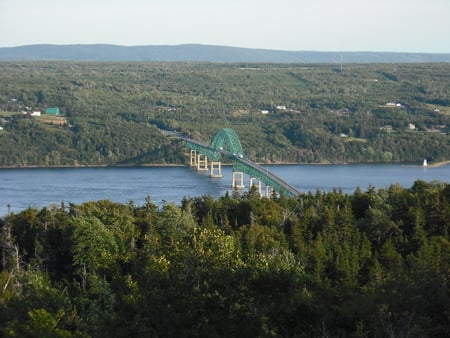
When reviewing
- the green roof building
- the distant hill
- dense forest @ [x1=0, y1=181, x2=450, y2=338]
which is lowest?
the distant hill

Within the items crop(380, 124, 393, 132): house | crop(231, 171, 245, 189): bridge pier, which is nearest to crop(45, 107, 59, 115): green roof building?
crop(380, 124, 393, 132): house

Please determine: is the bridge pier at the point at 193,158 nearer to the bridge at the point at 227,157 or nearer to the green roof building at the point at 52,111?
the bridge at the point at 227,157

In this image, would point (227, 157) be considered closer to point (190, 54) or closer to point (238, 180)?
point (238, 180)

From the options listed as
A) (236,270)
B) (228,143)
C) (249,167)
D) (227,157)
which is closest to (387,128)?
(228,143)

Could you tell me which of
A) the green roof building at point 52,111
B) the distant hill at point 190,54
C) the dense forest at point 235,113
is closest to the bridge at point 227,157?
the dense forest at point 235,113

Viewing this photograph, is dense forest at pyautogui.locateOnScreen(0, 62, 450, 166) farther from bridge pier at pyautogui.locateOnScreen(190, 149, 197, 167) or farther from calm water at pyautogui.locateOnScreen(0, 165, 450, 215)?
calm water at pyautogui.locateOnScreen(0, 165, 450, 215)

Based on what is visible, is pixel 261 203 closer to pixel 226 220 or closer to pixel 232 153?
pixel 226 220

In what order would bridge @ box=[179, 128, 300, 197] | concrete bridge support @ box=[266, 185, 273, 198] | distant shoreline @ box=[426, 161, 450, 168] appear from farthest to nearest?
distant shoreline @ box=[426, 161, 450, 168]
bridge @ box=[179, 128, 300, 197]
concrete bridge support @ box=[266, 185, 273, 198]

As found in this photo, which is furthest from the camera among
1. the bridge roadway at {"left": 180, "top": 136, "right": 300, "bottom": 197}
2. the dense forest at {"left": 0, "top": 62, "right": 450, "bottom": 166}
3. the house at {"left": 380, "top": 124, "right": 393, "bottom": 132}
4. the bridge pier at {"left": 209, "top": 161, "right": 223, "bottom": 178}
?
the house at {"left": 380, "top": 124, "right": 393, "bottom": 132}
